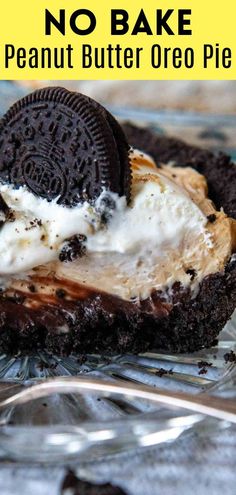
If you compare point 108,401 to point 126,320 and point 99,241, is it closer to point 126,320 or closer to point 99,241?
point 126,320

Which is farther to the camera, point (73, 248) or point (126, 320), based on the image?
point (126, 320)

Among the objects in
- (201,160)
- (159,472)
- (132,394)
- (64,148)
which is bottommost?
(159,472)

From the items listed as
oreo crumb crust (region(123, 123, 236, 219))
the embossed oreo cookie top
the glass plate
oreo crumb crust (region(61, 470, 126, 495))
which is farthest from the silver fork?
oreo crumb crust (region(123, 123, 236, 219))

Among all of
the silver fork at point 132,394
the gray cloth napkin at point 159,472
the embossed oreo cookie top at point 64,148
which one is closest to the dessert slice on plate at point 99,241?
the embossed oreo cookie top at point 64,148

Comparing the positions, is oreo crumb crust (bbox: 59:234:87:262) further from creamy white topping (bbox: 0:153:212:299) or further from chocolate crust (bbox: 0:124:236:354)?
chocolate crust (bbox: 0:124:236:354)

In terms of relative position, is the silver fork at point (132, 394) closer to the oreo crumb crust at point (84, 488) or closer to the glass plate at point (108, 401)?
the glass plate at point (108, 401)

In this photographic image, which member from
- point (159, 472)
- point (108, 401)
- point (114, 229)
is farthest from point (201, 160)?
point (159, 472)
